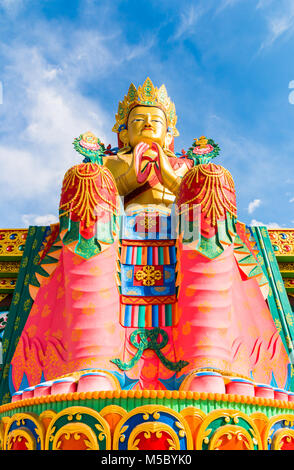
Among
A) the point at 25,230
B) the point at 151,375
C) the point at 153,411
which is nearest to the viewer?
the point at 153,411

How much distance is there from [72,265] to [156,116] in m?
2.96

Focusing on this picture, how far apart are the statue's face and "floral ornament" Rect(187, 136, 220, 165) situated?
2.17 feet

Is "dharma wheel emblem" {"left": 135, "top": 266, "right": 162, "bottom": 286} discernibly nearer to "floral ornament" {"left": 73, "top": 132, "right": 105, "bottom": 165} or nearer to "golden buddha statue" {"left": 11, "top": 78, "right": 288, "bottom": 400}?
"golden buddha statue" {"left": 11, "top": 78, "right": 288, "bottom": 400}

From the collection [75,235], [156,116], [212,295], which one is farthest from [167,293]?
[156,116]

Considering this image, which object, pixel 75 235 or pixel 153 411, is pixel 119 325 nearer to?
pixel 75 235

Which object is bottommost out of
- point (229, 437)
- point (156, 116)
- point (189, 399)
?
point (229, 437)

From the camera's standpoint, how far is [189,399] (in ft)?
6.52

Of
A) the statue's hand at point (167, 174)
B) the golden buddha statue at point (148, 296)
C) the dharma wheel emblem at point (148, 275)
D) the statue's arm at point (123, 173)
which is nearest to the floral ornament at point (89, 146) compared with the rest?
the statue's arm at point (123, 173)

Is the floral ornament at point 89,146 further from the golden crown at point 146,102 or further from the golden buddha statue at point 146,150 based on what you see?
the golden crown at point 146,102

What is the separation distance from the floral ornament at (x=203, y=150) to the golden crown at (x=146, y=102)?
977 millimetres

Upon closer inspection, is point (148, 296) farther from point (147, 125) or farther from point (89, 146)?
point (147, 125)

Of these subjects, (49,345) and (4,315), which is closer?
(49,345)

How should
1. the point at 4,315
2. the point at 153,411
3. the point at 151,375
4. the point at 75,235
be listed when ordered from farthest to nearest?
the point at 4,315 < the point at 75,235 < the point at 151,375 < the point at 153,411

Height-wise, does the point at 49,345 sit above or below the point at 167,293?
below
